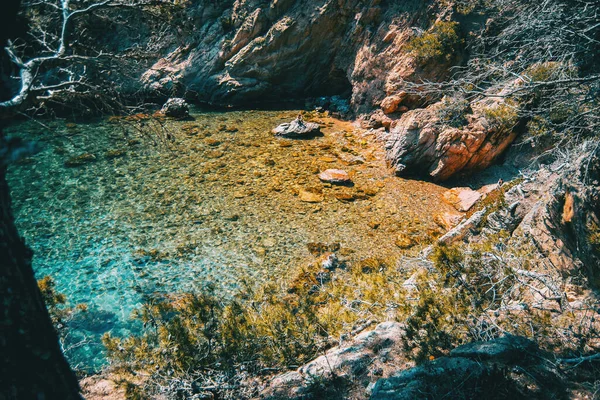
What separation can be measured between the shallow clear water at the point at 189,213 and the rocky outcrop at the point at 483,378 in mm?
5951

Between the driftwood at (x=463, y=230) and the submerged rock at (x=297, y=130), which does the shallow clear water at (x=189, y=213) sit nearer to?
the submerged rock at (x=297, y=130)

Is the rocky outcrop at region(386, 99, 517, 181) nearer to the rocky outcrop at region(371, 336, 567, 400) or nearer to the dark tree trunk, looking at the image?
the rocky outcrop at region(371, 336, 567, 400)

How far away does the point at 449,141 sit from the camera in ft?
44.2

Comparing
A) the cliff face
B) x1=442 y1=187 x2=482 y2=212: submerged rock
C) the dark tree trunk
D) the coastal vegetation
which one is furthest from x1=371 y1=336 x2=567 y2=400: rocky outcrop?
the cliff face

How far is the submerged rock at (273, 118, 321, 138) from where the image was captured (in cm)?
1761

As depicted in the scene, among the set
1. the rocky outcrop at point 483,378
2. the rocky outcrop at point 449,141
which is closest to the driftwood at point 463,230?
the rocky outcrop at point 449,141

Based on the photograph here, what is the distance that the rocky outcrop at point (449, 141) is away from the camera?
43.2ft

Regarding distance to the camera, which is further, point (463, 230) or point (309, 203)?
point (309, 203)

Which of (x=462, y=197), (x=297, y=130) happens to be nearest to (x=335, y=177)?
(x=462, y=197)

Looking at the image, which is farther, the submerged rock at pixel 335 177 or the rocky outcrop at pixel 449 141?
the submerged rock at pixel 335 177

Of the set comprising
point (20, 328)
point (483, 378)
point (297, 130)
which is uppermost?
point (297, 130)

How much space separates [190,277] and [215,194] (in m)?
4.08

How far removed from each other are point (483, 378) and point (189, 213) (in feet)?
32.7

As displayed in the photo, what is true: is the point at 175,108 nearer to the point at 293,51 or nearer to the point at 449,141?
the point at 293,51
